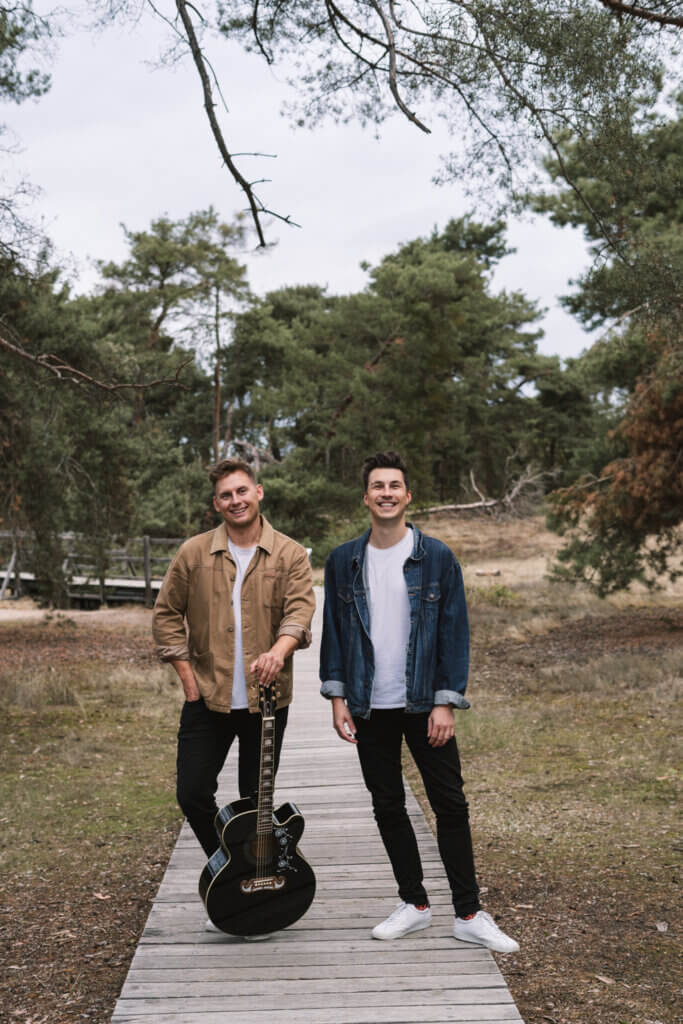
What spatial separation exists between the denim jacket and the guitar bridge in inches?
26.0

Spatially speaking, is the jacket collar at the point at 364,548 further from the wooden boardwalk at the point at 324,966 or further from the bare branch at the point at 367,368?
the bare branch at the point at 367,368

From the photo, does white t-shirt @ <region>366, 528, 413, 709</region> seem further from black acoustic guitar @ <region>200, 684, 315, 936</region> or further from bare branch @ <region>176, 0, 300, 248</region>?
bare branch @ <region>176, 0, 300, 248</region>

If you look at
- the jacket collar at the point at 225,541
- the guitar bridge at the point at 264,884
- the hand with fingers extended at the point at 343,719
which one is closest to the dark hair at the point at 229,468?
the jacket collar at the point at 225,541

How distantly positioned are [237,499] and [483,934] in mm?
1683

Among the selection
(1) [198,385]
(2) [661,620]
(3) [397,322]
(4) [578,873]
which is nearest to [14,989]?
(4) [578,873]

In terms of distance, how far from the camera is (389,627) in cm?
334

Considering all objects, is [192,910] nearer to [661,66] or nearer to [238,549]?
[238,549]

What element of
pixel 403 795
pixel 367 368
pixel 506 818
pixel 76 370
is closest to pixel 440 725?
pixel 403 795

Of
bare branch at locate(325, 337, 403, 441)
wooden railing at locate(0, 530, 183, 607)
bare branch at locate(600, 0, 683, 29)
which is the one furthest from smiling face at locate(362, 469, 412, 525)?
bare branch at locate(325, 337, 403, 441)

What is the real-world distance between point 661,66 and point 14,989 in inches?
255

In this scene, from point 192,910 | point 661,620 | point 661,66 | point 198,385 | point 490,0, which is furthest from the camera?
point 198,385

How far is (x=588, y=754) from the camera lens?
7.87 metres

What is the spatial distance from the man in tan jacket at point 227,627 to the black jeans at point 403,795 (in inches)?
14.2

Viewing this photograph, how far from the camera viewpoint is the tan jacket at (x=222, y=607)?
341 cm
